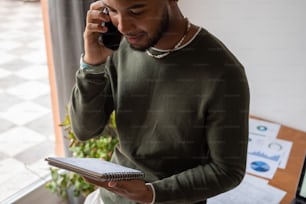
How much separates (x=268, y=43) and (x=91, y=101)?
0.85 m

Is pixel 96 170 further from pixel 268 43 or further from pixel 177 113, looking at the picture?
pixel 268 43

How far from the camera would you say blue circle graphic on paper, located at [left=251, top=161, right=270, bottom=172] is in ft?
4.29

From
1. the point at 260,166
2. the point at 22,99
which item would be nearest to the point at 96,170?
the point at 260,166

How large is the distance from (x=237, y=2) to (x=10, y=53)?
3.81ft

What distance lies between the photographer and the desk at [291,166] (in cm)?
122

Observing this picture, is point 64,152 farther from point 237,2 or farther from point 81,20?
point 237,2

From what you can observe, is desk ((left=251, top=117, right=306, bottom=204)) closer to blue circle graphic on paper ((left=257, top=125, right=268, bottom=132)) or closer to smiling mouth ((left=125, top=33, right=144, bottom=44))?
blue circle graphic on paper ((left=257, top=125, right=268, bottom=132))

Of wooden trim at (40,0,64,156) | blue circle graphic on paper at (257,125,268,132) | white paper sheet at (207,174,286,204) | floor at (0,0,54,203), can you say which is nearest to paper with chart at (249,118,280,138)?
blue circle graphic on paper at (257,125,268,132)

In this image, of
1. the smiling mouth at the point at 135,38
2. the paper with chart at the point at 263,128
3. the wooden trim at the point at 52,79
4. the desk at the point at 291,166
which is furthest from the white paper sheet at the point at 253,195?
the wooden trim at the point at 52,79

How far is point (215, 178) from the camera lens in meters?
0.80

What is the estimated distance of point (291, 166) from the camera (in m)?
1.31

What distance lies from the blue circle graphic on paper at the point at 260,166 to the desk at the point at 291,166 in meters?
0.04

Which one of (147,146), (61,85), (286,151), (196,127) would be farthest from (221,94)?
(61,85)

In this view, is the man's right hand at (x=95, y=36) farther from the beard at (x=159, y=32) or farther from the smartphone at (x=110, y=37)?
the beard at (x=159, y=32)
